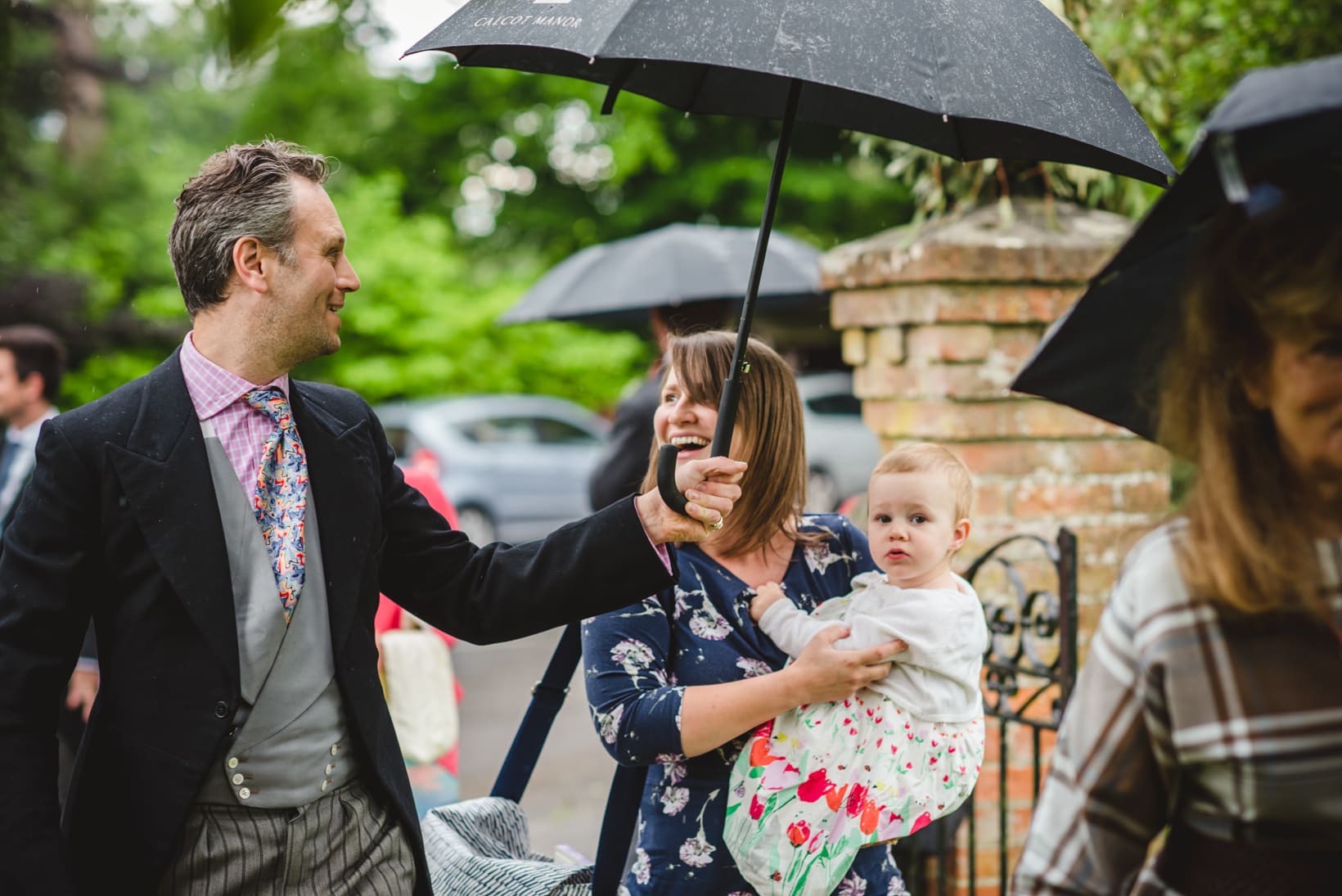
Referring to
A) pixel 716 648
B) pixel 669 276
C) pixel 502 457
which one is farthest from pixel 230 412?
pixel 502 457

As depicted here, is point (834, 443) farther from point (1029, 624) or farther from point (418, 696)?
point (1029, 624)

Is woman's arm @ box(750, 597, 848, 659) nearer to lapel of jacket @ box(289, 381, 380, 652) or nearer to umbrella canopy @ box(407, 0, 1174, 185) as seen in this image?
lapel of jacket @ box(289, 381, 380, 652)

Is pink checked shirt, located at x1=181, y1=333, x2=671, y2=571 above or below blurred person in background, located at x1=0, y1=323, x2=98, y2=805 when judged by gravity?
below

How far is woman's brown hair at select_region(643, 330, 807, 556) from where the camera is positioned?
8.06ft

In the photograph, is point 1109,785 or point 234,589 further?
point 234,589

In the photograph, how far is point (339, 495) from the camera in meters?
2.22

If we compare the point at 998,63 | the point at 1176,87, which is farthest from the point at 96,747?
the point at 1176,87

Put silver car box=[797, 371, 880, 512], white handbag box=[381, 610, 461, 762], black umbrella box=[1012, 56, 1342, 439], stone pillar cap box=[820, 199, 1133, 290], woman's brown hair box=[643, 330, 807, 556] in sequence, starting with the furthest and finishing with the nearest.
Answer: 1. silver car box=[797, 371, 880, 512]
2. white handbag box=[381, 610, 461, 762]
3. stone pillar cap box=[820, 199, 1133, 290]
4. woman's brown hair box=[643, 330, 807, 556]
5. black umbrella box=[1012, 56, 1342, 439]

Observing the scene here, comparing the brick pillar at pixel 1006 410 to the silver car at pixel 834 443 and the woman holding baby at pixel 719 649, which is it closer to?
the woman holding baby at pixel 719 649

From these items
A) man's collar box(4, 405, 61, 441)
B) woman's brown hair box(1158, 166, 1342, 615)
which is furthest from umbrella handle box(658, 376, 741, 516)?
man's collar box(4, 405, 61, 441)

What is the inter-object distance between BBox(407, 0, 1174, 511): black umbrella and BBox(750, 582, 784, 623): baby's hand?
241 mm

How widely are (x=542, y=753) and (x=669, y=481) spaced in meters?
3.34

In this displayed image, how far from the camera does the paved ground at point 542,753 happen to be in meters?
5.86

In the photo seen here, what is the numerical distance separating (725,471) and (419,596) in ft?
2.23
